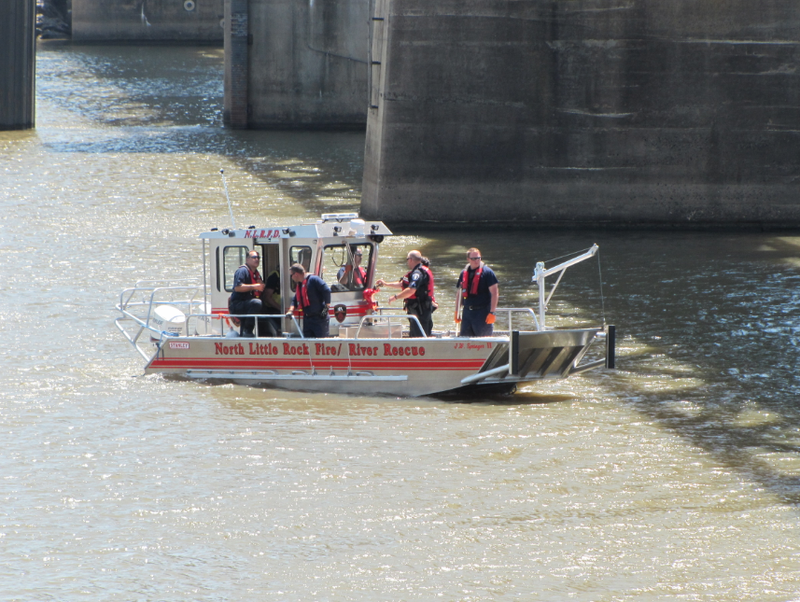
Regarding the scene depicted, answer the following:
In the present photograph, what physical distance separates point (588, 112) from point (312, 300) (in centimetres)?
1426

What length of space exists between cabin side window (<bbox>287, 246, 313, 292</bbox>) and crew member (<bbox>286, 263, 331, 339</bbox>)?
0.82ft

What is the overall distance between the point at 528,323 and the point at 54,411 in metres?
7.62

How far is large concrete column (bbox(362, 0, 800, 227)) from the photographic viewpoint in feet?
82.3

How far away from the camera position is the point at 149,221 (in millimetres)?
26125

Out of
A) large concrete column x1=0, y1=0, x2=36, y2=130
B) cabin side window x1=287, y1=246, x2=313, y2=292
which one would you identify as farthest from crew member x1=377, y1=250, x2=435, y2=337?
large concrete column x1=0, y1=0, x2=36, y2=130

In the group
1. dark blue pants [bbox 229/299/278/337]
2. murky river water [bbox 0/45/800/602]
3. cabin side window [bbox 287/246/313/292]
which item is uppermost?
cabin side window [bbox 287/246/313/292]

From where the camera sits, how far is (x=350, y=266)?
1395cm

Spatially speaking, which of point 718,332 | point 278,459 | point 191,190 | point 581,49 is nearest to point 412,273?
point 278,459

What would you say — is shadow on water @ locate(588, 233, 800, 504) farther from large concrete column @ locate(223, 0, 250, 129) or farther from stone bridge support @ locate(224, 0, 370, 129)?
large concrete column @ locate(223, 0, 250, 129)

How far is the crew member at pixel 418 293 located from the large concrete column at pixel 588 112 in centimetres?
1225

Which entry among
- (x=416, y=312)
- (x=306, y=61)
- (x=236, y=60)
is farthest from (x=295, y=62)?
(x=416, y=312)

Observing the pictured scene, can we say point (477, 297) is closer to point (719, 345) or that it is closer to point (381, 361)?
point (381, 361)

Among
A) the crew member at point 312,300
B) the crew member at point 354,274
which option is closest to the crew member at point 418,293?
the crew member at point 354,274

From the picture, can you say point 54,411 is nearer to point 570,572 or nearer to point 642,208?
point 570,572
